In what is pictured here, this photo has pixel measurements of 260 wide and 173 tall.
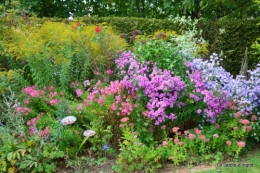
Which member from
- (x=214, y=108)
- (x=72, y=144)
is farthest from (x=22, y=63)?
(x=214, y=108)

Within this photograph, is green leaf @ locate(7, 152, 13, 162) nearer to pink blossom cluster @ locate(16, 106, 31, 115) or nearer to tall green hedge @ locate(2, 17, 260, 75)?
pink blossom cluster @ locate(16, 106, 31, 115)

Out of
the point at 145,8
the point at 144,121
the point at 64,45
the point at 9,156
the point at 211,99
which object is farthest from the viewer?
the point at 145,8

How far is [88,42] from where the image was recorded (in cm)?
494

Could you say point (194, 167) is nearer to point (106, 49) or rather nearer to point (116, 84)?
point (116, 84)

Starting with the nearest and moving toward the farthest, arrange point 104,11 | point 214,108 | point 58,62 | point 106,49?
point 214,108 < point 58,62 < point 106,49 < point 104,11

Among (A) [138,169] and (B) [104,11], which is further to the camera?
(B) [104,11]

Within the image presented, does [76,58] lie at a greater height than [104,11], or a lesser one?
lesser

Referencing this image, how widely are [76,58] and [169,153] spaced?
8.12 ft

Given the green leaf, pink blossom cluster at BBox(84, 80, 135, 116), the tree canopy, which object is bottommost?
the green leaf

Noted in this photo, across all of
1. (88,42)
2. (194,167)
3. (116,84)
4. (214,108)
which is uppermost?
(88,42)

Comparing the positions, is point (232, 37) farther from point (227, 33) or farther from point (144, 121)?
point (144, 121)

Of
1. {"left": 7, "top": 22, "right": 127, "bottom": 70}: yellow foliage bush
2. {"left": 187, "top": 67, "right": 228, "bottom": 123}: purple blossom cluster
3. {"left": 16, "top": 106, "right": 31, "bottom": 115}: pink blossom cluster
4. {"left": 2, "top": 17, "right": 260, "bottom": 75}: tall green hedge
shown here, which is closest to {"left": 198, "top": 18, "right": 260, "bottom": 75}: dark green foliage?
{"left": 2, "top": 17, "right": 260, "bottom": 75}: tall green hedge

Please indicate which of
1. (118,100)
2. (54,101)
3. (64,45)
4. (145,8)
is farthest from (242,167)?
(145,8)

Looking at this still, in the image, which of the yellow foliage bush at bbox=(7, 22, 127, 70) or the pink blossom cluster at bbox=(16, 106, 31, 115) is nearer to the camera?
the pink blossom cluster at bbox=(16, 106, 31, 115)
